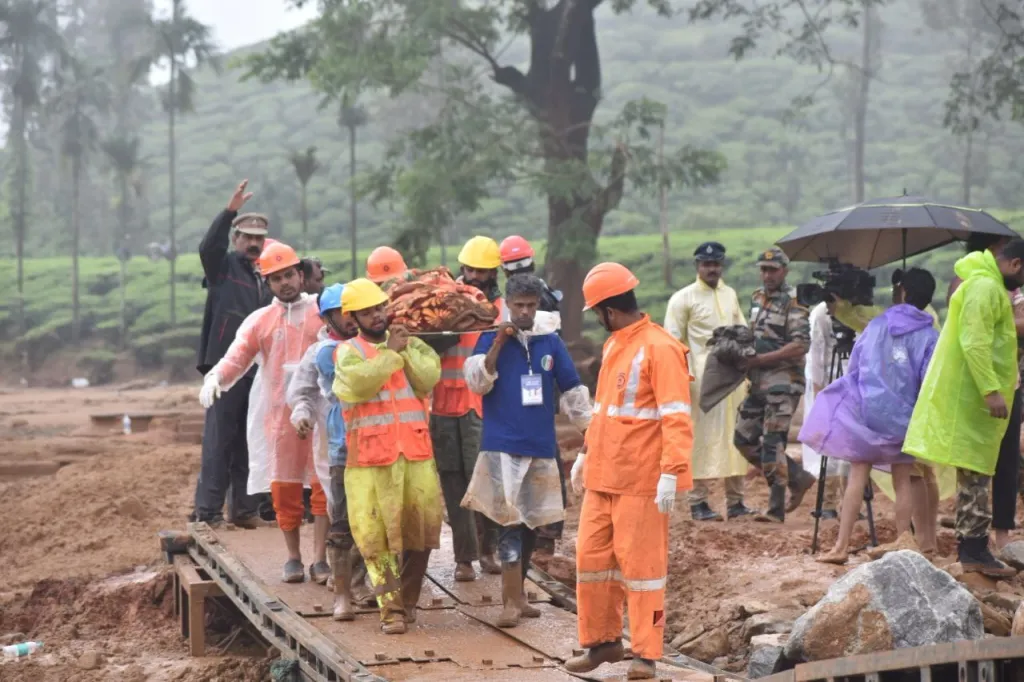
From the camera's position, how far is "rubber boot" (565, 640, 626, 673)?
6082mm

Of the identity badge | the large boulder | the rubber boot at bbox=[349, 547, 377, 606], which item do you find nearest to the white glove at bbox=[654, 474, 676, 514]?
the large boulder

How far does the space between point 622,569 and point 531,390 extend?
1411mm

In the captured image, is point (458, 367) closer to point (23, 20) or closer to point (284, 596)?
point (284, 596)

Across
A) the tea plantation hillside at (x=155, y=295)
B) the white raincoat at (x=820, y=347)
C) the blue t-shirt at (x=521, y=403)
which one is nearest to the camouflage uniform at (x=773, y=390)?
the white raincoat at (x=820, y=347)

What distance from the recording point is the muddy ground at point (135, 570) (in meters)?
8.39

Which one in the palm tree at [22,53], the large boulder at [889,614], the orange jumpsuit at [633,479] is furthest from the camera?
the palm tree at [22,53]

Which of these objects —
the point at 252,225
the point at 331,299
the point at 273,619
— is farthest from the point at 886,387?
the point at 252,225

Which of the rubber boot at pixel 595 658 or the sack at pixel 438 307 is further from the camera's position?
the sack at pixel 438 307

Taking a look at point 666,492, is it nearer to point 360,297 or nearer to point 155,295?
point 360,297

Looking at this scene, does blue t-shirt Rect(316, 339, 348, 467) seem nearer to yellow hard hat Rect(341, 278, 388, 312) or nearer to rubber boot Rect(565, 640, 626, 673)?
yellow hard hat Rect(341, 278, 388, 312)

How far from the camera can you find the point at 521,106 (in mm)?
23375

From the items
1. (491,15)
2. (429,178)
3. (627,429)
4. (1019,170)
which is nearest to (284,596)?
(627,429)

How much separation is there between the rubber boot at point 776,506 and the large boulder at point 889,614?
13.6 ft

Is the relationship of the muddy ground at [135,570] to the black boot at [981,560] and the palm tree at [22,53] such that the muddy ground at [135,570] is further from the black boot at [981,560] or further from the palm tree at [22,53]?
the palm tree at [22,53]
